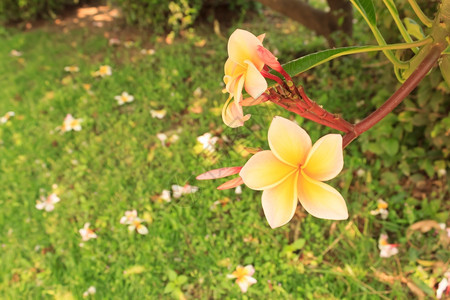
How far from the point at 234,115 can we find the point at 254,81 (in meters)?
0.09

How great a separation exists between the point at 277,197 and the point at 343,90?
2274 mm

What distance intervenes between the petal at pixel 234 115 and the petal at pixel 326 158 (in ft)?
0.47

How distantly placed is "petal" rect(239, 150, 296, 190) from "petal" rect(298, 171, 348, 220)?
0.12 feet

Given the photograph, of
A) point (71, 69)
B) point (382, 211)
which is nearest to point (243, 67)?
point (382, 211)

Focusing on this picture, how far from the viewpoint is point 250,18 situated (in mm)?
4148

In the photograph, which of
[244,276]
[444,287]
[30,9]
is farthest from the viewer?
[30,9]

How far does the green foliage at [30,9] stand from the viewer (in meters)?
4.70

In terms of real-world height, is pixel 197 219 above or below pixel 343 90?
below

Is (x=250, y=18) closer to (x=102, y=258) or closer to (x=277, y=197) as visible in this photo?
(x=102, y=258)

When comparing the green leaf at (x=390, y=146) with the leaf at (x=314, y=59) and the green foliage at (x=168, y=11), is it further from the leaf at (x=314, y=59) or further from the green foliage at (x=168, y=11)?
the green foliage at (x=168, y=11)

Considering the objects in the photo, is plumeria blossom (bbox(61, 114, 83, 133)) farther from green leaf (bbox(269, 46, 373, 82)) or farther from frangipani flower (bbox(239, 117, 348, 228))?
frangipani flower (bbox(239, 117, 348, 228))

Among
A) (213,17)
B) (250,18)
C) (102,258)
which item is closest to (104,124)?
(102,258)

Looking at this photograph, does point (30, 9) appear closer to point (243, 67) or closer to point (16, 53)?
point (16, 53)

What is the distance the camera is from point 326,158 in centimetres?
67
